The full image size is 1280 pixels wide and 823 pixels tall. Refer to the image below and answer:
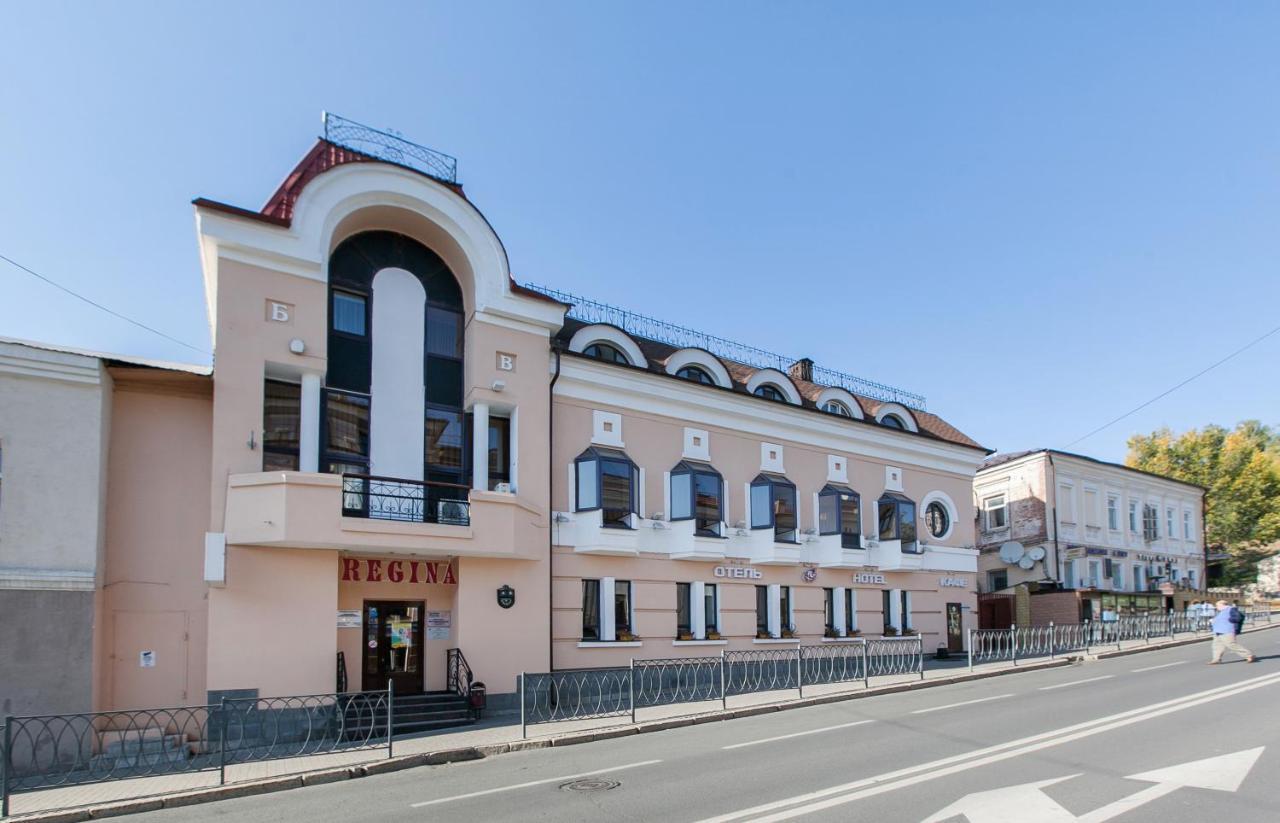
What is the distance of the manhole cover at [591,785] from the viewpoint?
9.78m

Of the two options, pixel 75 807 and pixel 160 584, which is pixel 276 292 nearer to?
pixel 160 584

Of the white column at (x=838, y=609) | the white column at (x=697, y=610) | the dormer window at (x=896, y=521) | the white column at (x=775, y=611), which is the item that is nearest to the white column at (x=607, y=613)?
the white column at (x=697, y=610)

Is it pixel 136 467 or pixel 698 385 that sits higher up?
pixel 698 385

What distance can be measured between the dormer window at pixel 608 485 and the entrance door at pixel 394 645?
456 centimetres

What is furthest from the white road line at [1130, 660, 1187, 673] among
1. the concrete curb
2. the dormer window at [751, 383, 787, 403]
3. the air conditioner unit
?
the air conditioner unit

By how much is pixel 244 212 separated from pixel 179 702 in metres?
9.09

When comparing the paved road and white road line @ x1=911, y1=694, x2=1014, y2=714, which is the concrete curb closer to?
the paved road

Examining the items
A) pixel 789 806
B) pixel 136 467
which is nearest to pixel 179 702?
pixel 136 467

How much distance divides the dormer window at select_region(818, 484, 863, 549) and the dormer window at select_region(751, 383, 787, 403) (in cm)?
302

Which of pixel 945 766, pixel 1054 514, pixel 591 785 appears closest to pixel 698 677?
pixel 591 785

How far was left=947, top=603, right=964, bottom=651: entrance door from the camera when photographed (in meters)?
28.1

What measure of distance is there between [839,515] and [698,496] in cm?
529

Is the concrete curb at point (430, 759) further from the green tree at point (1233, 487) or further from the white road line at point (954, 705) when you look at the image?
the green tree at point (1233, 487)

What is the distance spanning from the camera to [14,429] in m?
13.9
